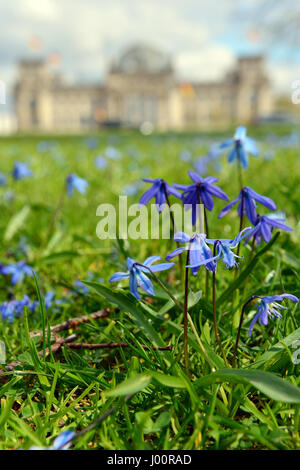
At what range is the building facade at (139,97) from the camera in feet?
248

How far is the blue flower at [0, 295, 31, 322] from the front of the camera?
1.17m

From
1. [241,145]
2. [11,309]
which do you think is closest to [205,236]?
[241,145]

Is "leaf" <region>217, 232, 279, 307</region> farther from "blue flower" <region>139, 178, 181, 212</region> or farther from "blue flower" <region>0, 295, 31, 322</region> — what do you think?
"blue flower" <region>0, 295, 31, 322</region>

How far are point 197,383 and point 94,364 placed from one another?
324mm

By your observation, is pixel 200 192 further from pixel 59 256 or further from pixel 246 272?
pixel 59 256

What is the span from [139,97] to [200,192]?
79.1 metres

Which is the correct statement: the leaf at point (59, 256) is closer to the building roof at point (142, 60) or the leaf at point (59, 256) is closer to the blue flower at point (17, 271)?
the blue flower at point (17, 271)

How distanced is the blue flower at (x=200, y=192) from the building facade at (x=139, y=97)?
2983 inches

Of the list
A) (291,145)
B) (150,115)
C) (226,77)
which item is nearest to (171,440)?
(291,145)

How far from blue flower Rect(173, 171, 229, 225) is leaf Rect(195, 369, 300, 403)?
0.99 feet

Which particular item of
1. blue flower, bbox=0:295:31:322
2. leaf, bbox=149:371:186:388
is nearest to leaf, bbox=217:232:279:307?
leaf, bbox=149:371:186:388

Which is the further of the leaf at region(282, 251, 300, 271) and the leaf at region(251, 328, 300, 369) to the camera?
the leaf at region(282, 251, 300, 271)

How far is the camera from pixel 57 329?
1.07 metres
